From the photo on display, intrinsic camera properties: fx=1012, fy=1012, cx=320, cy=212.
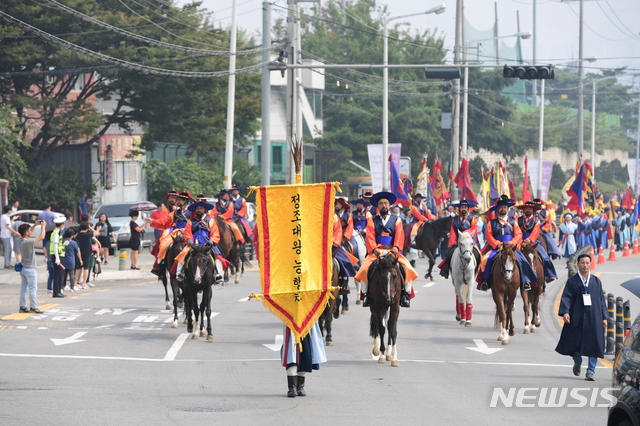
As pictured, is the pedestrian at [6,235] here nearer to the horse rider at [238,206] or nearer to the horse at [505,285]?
the horse rider at [238,206]

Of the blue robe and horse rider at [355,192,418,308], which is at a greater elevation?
horse rider at [355,192,418,308]

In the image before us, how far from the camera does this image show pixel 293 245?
1219cm

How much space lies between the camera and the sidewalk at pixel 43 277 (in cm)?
2378

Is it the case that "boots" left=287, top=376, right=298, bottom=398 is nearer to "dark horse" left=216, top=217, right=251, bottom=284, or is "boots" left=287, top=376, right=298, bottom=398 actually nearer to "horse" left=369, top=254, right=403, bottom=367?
"horse" left=369, top=254, right=403, bottom=367

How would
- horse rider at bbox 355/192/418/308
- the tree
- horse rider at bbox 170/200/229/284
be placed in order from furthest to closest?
the tree → horse rider at bbox 170/200/229/284 → horse rider at bbox 355/192/418/308

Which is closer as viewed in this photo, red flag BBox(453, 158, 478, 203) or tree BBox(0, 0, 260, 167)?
tree BBox(0, 0, 260, 167)

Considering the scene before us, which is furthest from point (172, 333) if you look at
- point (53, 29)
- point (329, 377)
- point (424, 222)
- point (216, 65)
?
point (216, 65)

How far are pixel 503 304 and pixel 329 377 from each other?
5203 mm

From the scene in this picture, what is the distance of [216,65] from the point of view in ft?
141

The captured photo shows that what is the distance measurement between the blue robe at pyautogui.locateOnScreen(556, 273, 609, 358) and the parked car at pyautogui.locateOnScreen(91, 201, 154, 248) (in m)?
25.7

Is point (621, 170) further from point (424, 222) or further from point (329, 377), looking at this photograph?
point (329, 377)

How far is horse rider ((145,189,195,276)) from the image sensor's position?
1950 cm

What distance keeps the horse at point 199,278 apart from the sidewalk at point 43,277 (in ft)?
17.9

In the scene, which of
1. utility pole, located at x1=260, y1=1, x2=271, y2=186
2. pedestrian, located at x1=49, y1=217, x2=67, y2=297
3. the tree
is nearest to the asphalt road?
pedestrian, located at x1=49, y1=217, x2=67, y2=297
